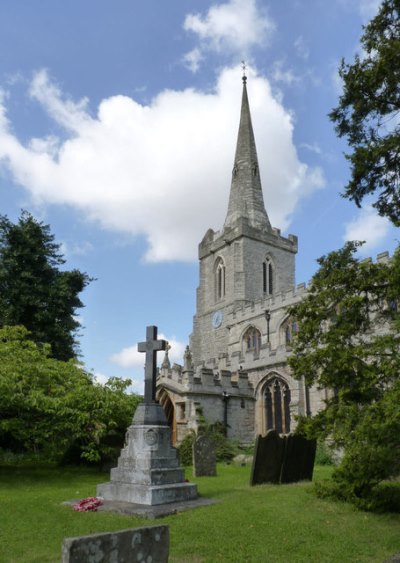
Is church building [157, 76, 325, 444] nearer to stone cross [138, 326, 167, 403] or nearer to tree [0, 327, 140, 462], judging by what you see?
tree [0, 327, 140, 462]

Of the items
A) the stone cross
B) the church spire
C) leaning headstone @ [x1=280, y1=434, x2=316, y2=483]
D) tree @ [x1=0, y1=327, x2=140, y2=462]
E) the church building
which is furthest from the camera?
the church spire

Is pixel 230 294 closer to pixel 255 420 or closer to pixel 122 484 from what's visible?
pixel 255 420

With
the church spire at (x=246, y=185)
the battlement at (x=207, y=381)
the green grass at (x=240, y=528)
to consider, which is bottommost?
the green grass at (x=240, y=528)

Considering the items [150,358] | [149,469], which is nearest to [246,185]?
[150,358]

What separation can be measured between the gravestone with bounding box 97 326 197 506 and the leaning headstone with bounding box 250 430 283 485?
6.49 feet

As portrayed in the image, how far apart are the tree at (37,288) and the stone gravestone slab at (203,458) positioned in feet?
37.8

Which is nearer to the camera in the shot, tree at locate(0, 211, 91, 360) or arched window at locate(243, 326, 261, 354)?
tree at locate(0, 211, 91, 360)

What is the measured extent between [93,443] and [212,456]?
3262 millimetres

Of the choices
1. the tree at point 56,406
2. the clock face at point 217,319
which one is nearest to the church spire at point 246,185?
the clock face at point 217,319

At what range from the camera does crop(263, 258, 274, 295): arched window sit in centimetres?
3891

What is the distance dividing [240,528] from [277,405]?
16.4m

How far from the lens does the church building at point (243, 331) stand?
21.7 meters

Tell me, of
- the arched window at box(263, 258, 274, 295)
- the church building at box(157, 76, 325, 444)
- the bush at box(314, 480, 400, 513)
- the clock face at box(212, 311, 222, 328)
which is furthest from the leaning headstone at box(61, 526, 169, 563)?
the arched window at box(263, 258, 274, 295)

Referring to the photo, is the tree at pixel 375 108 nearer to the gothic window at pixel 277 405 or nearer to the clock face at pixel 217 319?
the gothic window at pixel 277 405
